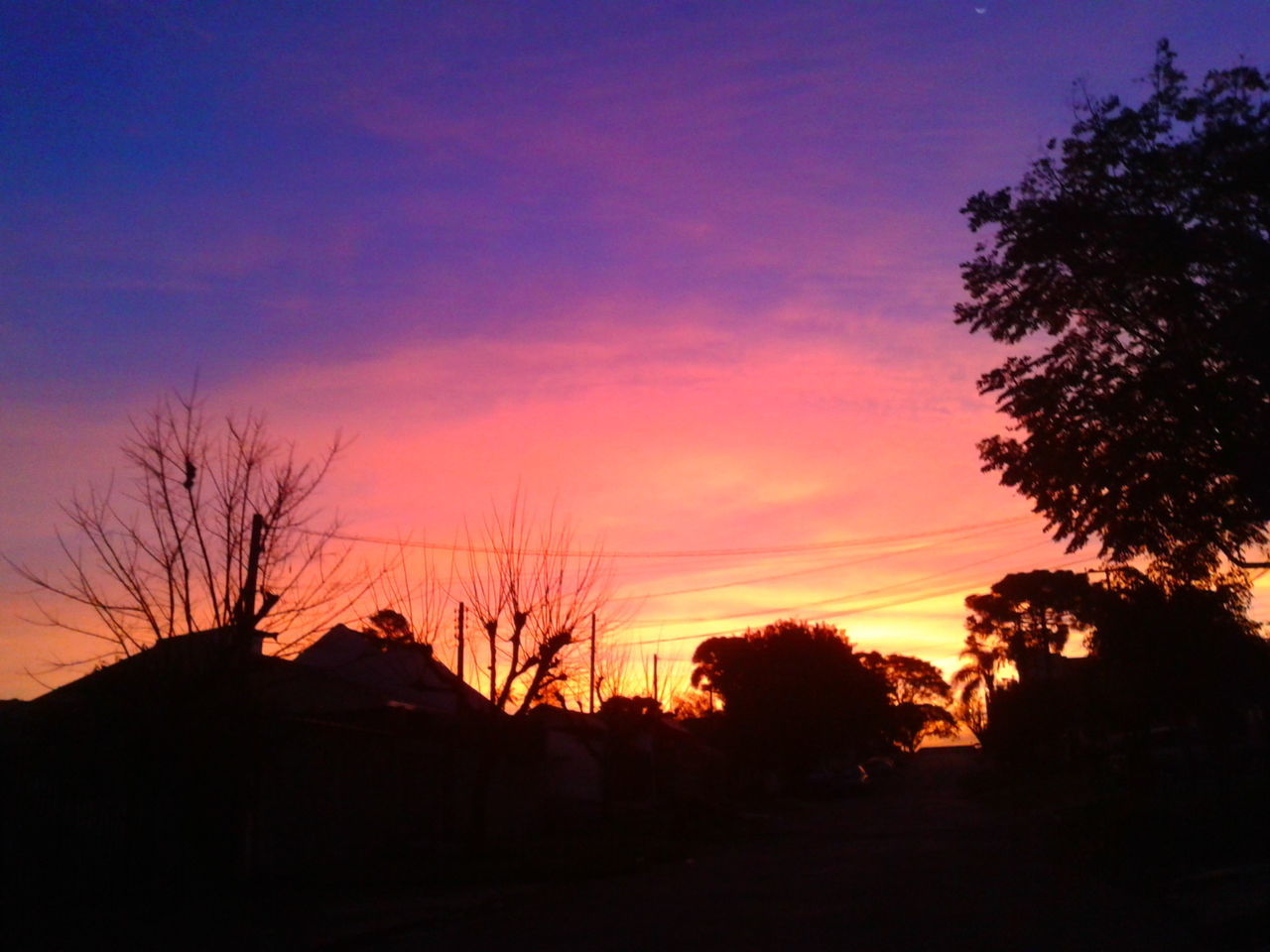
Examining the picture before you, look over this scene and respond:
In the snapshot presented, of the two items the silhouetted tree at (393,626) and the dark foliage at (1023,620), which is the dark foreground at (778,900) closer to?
the silhouetted tree at (393,626)

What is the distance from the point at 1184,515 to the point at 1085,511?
4.09 feet

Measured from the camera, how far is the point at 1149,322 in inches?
568

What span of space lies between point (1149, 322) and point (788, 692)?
154ft

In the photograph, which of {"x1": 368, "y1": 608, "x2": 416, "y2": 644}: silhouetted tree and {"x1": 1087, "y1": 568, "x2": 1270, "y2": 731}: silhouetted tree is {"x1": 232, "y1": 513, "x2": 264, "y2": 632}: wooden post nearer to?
{"x1": 368, "y1": 608, "x2": 416, "y2": 644}: silhouetted tree

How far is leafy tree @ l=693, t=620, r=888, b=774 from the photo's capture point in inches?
2280

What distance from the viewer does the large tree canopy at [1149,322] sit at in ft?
43.5

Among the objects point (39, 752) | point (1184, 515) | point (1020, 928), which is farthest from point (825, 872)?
point (39, 752)

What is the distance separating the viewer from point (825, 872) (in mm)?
19703

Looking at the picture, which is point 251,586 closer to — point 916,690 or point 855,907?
point 855,907

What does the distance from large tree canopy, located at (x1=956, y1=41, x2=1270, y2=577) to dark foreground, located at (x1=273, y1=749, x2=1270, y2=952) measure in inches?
186

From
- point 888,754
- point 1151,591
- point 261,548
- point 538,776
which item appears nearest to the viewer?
point 261,548

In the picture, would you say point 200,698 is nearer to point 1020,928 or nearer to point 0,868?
point 0,868

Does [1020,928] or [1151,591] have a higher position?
[1151,591]

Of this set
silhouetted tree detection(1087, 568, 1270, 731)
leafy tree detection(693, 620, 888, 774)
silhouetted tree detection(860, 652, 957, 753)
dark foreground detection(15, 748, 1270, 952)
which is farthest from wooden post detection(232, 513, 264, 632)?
silhouetted tree detection(860, 652, 957, 753)
